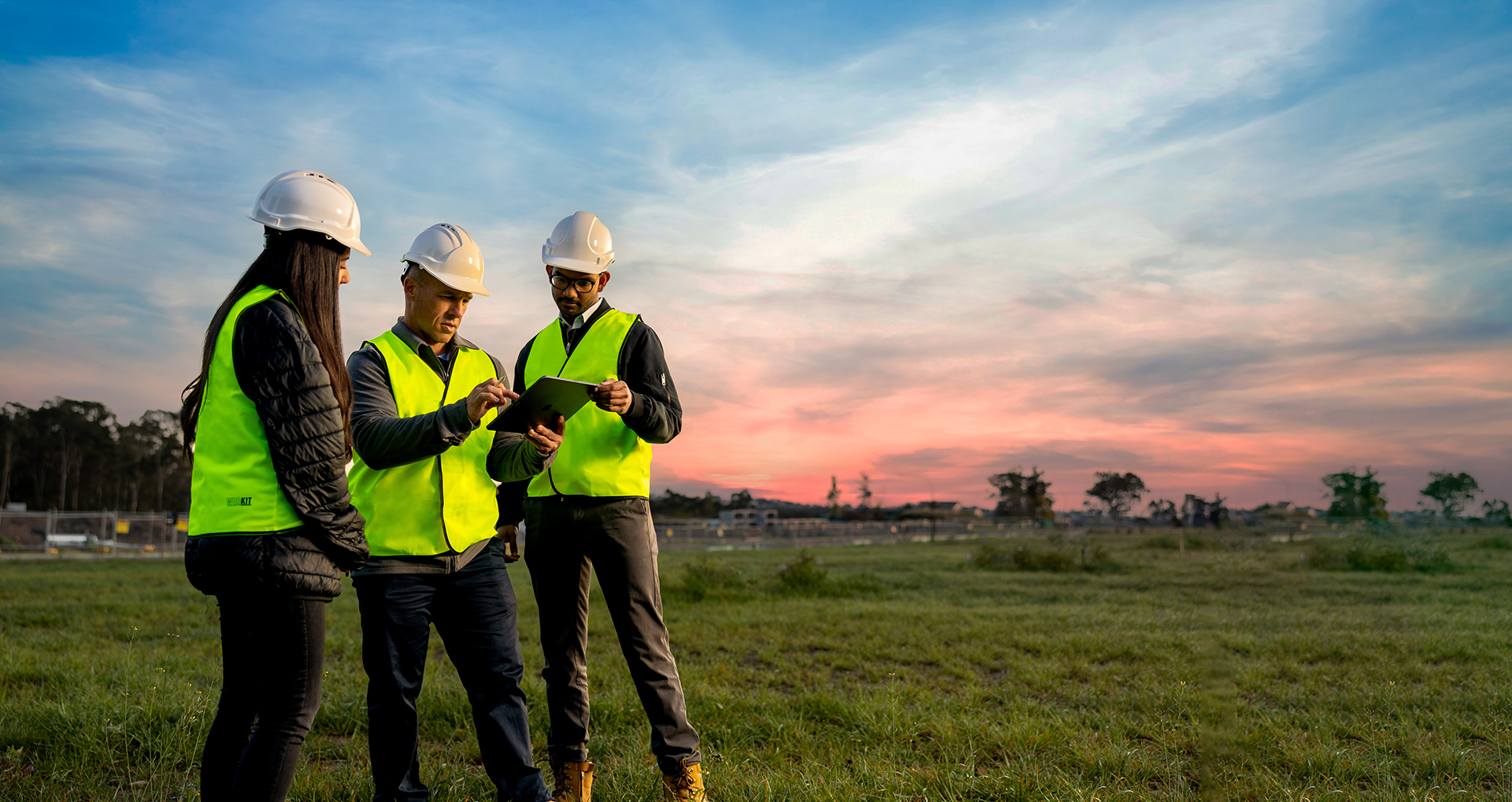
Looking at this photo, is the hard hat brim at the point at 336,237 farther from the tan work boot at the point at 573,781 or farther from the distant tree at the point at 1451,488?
the distant tree at the point at 1451,488

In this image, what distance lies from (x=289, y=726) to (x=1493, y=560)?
950 inches

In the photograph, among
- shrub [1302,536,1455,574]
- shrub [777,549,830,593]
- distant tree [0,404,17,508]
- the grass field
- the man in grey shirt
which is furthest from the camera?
distant tree [0,404,17,508]

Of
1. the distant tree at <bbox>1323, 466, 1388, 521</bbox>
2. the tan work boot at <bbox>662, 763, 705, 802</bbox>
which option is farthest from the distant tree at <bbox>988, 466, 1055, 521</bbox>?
the tan work boot at <bbox>662, 763, 705, 802</bbox>

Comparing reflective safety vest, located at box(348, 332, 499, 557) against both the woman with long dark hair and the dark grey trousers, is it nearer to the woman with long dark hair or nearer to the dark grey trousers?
the dark grey trousers

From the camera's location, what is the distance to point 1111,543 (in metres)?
26.5

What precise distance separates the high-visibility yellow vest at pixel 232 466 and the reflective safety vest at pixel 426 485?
0.52 metres

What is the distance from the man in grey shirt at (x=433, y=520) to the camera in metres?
Result: 2.81

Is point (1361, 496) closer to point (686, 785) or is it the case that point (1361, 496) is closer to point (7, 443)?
point (686, 785)

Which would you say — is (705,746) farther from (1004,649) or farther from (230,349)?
(1004,649)

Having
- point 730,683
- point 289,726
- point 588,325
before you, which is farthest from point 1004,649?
point 289,726

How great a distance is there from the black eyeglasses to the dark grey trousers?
866mm

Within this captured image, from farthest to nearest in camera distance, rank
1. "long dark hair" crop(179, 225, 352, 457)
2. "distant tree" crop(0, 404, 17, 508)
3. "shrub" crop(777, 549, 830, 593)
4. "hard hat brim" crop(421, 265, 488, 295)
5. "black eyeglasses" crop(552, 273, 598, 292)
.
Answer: "distant tree" crop(0, 404, 17, 508) < "shrub" crop(777, 549, 830, 593) < "black eyeglasses" crop(552, 273, 598, 292) < "hard hat brim" crop(421, 265, 488, 295) < "long dark hair" crop(179, 225, 352, 457)

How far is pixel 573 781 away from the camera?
3.25 meters

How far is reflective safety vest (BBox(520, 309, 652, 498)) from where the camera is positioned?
322 centimetres
